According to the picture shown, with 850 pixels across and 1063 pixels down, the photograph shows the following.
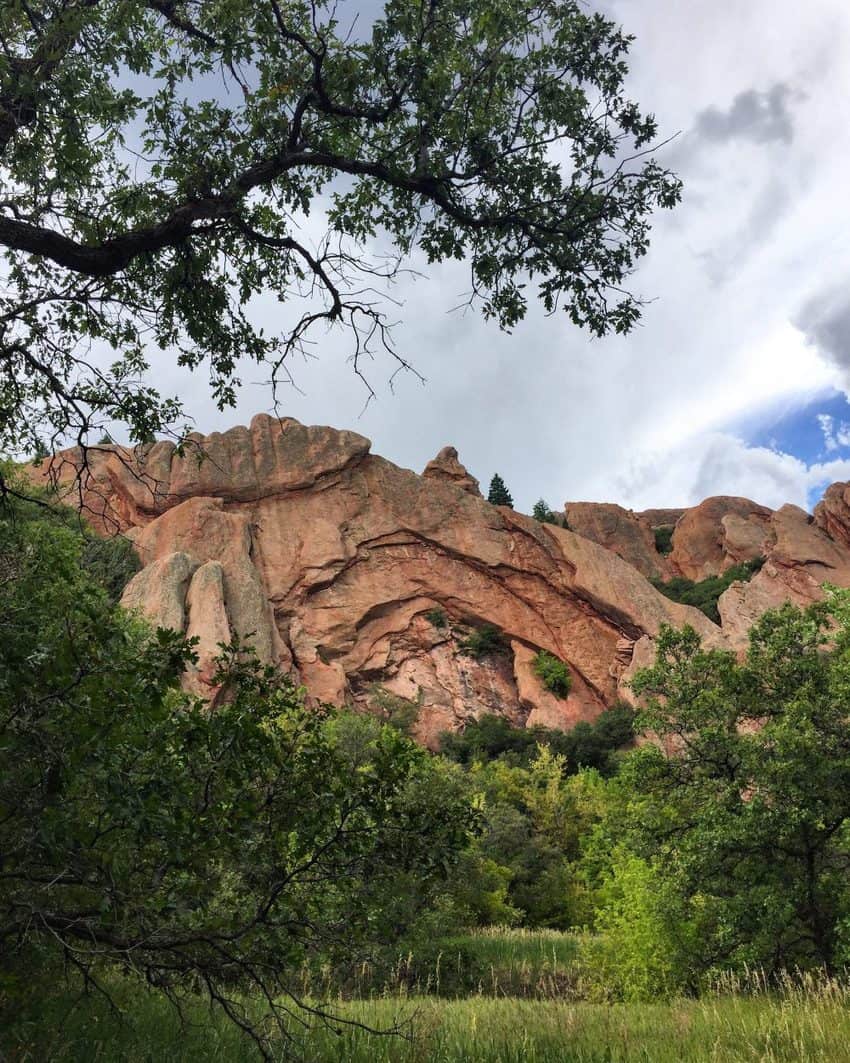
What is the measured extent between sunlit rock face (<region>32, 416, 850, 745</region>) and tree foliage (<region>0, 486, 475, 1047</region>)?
135 feet

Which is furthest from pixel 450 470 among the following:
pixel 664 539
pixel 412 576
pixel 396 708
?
pixel 664 539

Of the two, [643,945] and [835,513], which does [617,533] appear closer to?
[835,513]

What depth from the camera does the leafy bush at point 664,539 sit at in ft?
256

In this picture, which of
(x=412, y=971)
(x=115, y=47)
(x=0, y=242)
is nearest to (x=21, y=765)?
(x=0, y=242)

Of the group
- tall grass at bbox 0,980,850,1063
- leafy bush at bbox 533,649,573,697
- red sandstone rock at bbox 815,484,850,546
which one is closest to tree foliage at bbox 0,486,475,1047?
tall grass at bbox 0,980,850,1063

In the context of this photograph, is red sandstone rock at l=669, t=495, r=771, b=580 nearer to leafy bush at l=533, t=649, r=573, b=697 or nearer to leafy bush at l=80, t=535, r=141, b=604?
leafy bush at l=533, t=649, r=573, b=697

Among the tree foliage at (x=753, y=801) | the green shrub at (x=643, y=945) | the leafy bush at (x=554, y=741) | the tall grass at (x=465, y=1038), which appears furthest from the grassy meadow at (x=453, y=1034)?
the leafy bush at (x=554, y=741)

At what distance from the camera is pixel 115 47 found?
5.73 meters

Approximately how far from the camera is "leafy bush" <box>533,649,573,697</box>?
47750mm

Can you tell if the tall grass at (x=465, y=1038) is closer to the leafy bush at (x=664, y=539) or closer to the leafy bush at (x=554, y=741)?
the leafy bush at (x=554, y=741)

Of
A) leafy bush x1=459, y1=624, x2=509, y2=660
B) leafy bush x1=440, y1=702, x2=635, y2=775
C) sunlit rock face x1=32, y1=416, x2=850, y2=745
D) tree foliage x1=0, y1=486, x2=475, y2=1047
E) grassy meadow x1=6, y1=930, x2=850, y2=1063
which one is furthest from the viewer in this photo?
leafy bush x1=459, y1=624, x2=509, y2=660

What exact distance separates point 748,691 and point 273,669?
32.2 feet

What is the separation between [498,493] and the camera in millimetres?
76812

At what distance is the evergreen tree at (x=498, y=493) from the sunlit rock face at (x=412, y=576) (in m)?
24.9
